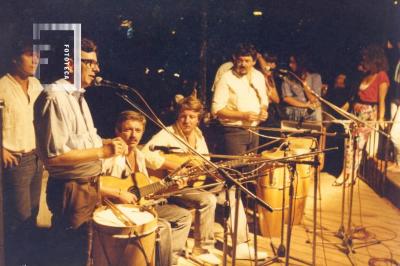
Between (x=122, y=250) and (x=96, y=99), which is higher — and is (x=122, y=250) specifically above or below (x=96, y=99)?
below

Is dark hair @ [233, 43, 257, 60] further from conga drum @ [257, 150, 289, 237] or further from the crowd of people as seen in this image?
conga drum @ [257, 150, 289, 237]

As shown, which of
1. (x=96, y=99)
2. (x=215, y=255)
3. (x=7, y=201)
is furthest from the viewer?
(x=96, y=99)

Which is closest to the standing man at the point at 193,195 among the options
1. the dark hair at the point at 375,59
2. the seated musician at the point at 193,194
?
the seated musician at the point at 193,194

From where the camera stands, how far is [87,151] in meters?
3.51

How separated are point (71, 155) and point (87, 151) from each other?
0.12m

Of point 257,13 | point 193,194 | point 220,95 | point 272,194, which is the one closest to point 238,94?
point 220,95

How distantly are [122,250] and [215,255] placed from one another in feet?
5.14

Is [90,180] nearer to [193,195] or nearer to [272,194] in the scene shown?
[193,195]

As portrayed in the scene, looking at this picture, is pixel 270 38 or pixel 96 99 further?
pixel 270 38

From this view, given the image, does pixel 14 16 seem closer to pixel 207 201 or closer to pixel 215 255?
pixel 207 201

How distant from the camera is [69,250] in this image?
12.0ft

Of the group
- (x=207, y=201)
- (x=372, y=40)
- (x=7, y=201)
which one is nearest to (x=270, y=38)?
(x=372, y=40)

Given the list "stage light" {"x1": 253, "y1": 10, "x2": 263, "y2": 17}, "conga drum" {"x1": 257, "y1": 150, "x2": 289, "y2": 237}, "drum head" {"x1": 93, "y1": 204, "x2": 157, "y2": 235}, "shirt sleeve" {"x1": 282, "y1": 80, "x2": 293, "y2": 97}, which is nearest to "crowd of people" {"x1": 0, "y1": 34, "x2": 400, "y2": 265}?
"drum head" {"x1": 93, "y1": 204, "x2": 157, "y2": 235}

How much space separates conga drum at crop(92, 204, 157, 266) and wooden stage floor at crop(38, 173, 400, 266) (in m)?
1.20
